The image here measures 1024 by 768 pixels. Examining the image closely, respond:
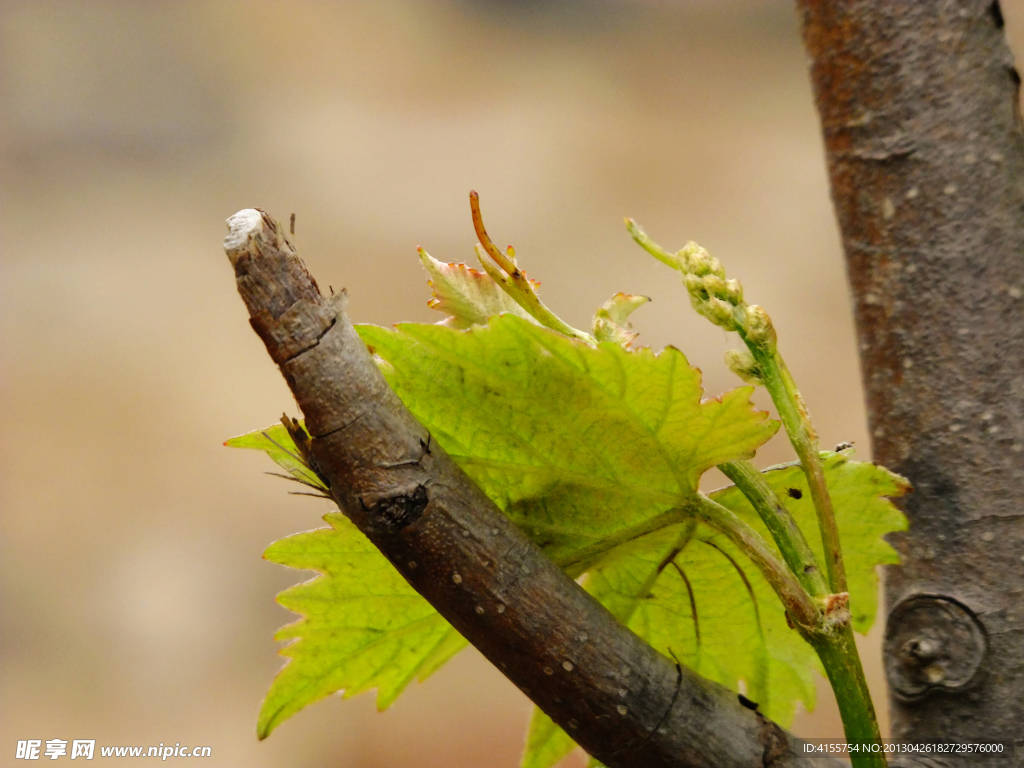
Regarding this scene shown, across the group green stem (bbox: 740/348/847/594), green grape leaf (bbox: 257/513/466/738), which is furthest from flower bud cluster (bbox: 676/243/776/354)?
green grape leaf (bbox: 257/513/466/738)

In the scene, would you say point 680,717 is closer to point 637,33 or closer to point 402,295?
point 402,295

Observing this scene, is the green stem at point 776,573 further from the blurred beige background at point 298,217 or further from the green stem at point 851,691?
the blurred beige background at point 298,217

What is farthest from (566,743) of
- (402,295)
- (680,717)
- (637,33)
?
(637,33)

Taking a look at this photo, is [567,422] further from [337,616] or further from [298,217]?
[298,217]

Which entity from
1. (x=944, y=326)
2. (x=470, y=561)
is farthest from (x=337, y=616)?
(x=944, y=326)

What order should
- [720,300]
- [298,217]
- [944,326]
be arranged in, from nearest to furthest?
[720,300] → [944,326] → [298,217]
